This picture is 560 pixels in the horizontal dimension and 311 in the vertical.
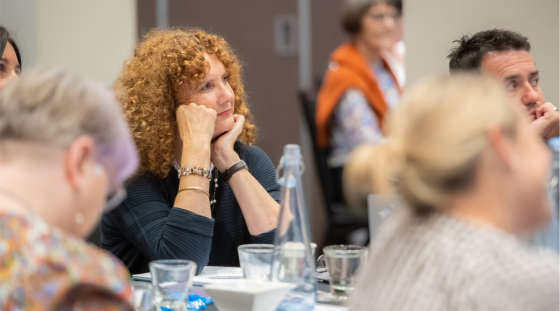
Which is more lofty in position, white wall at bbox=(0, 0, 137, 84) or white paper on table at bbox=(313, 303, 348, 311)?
white wall at bbox=(0, 0, 137, 84)

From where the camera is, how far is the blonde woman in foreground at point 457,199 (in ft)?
1.82

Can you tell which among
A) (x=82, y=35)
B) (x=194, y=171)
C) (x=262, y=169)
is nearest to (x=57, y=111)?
(x=194, y=171)

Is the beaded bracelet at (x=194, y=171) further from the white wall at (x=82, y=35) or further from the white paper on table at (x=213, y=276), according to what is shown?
the white wall at (x=82, y=35)

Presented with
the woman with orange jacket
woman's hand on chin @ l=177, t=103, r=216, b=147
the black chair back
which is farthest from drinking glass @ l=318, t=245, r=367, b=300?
the woman with orange jacket

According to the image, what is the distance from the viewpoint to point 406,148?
0.63 metres

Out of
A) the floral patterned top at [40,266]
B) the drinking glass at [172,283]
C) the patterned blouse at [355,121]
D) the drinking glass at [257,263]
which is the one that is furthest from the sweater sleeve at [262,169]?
the patterned blouse at [355,121]

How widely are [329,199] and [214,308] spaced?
161cm

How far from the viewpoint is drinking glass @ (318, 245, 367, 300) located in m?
0.93

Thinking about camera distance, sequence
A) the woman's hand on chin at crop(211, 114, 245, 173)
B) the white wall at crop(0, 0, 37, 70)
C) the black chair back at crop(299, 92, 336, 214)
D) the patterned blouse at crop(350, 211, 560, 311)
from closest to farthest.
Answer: the patterned blouse at crop(350, 211, 560, 311)
the woman's hand on chin at crop(211, 114, 245, 173)
the black chair back at crop(299, 92, 336, 214)
the white wall at crop(0, 0, 37, 70)

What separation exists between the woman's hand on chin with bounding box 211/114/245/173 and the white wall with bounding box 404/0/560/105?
1451 millimetres

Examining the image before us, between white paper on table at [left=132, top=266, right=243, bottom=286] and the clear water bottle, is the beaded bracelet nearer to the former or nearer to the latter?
white paper on table at [left=132, top=266, right=243, bottom=286]

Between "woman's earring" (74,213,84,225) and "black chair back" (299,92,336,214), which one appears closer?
"woman's earring" (74,213,84,225)

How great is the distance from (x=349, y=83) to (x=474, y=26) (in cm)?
75

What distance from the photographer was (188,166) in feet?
4.75
